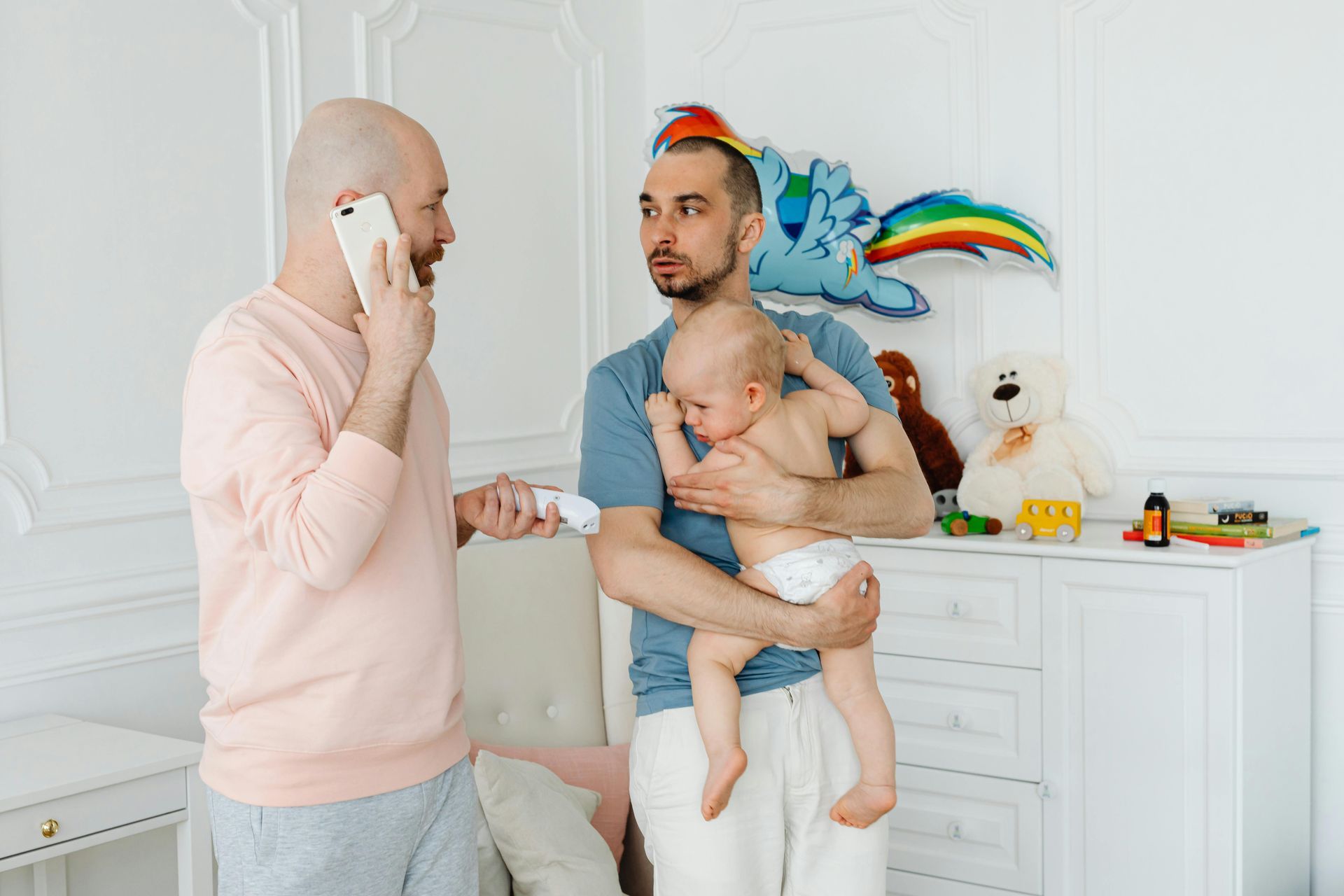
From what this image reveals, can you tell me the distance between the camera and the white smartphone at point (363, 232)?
1.34m

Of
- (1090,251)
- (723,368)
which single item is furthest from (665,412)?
(1090,251)

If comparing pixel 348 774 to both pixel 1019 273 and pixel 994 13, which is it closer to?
pixel 1019 273

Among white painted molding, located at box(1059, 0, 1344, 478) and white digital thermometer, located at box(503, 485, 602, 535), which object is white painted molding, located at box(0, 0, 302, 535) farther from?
white painted molding, located at box(1059, 0, 1344, 478)

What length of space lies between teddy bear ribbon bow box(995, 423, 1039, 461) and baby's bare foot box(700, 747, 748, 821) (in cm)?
192

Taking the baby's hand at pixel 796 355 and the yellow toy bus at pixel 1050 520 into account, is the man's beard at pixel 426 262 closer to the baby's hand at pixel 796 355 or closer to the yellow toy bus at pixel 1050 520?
the baby's hand at pixel 796 355

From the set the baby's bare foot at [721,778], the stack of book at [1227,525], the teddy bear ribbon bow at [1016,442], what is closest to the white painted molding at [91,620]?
the baby's bare foot at [721,778]

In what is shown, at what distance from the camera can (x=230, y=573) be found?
1333 mm

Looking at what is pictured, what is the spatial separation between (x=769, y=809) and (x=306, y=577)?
756 millimetres

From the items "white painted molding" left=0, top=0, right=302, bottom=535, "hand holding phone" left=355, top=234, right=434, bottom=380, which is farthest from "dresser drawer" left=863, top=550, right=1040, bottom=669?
"hand holding phone" left=355, top=234, right=434, bottom=380

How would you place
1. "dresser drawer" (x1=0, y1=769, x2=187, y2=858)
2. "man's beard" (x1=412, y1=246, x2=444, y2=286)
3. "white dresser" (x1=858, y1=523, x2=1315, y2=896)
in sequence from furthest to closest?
1. "white dresser" (x1=858, y1=523, x2=1315, y2=896)
2. "dresser drawer" (x1=0, y1=769, x2=187, y2=858)
3. "man's beard" (x1=412, y1=246, x2=444, y2=286)

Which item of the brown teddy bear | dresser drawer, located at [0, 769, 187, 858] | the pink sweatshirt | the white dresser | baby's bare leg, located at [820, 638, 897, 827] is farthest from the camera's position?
the brown teddy bear

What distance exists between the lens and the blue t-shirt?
1.69 m

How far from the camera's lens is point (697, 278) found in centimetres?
182

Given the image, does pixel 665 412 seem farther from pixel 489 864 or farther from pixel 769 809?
pixel 489 864
